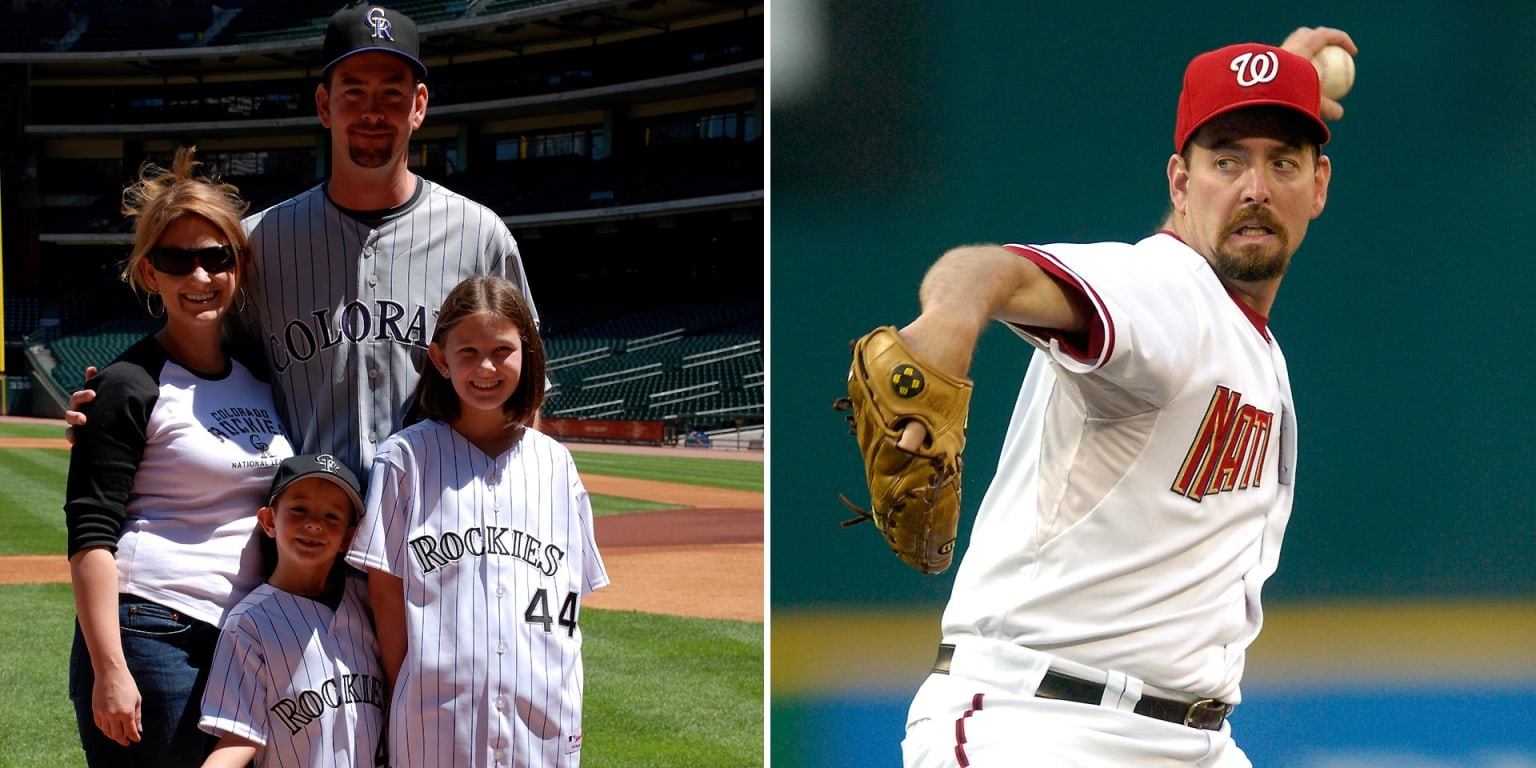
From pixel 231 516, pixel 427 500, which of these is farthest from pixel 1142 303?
pixel 231 516

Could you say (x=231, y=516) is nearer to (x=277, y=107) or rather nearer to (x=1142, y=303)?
(x=1142, y=303)

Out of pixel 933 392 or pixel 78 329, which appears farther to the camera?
pixel 78 329

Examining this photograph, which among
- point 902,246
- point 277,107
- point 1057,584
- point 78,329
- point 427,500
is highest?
point 277,107

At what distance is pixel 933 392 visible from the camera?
160 centimetres

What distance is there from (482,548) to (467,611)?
0.09m

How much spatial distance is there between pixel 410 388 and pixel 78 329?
95.3ft

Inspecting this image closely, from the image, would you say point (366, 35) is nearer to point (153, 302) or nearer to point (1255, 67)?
point (153, 302)

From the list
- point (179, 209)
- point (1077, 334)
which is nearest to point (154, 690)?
point (179, 209)

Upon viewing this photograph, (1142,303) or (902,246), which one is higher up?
(902,246)

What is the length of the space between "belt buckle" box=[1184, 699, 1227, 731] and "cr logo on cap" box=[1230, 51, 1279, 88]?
1122mm

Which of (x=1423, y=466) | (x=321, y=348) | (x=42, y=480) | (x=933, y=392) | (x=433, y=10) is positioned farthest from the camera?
(x=433, y=10)

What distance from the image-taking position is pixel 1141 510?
2055 millimetres

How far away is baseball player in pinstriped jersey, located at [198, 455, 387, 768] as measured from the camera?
6.03ft

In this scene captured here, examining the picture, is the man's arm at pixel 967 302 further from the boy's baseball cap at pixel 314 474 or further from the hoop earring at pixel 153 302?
the hoop earring at pixel 153 302
